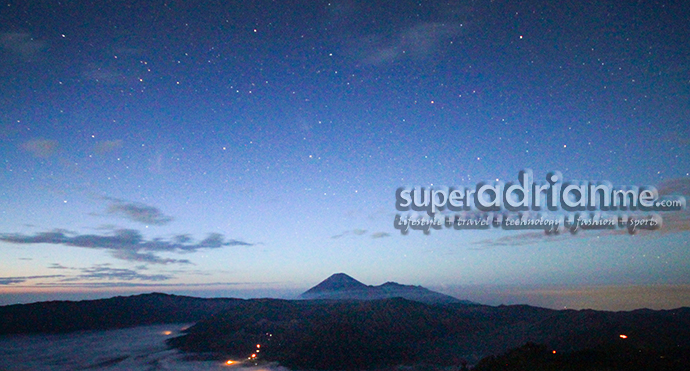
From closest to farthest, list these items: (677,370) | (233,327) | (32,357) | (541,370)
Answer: (677,370)
(541,370)
(32,357)
(233,327)

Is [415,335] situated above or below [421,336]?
above

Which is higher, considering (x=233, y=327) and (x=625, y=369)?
(x=625, y=369)

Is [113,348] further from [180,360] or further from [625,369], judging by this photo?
[625,369]

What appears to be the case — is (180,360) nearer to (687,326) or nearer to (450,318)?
(450,318)

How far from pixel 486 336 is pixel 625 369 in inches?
4213

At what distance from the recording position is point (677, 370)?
141 feet

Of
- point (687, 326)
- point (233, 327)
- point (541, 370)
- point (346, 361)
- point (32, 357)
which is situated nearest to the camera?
point (541, 370)

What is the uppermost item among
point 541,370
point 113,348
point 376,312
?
point 541,370

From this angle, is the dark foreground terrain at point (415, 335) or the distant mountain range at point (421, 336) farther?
the dark foreground terrain at point (415, 335)

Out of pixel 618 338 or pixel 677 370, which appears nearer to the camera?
pixel 677 370

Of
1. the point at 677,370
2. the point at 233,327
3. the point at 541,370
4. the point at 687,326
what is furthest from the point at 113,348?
the point at 687,326

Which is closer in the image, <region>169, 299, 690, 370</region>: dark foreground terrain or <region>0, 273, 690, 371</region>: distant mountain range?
<region>0, 273, 690, 371</region>: distant mountain range

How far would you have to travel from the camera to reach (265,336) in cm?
14825

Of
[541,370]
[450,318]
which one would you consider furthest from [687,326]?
[541,370]
